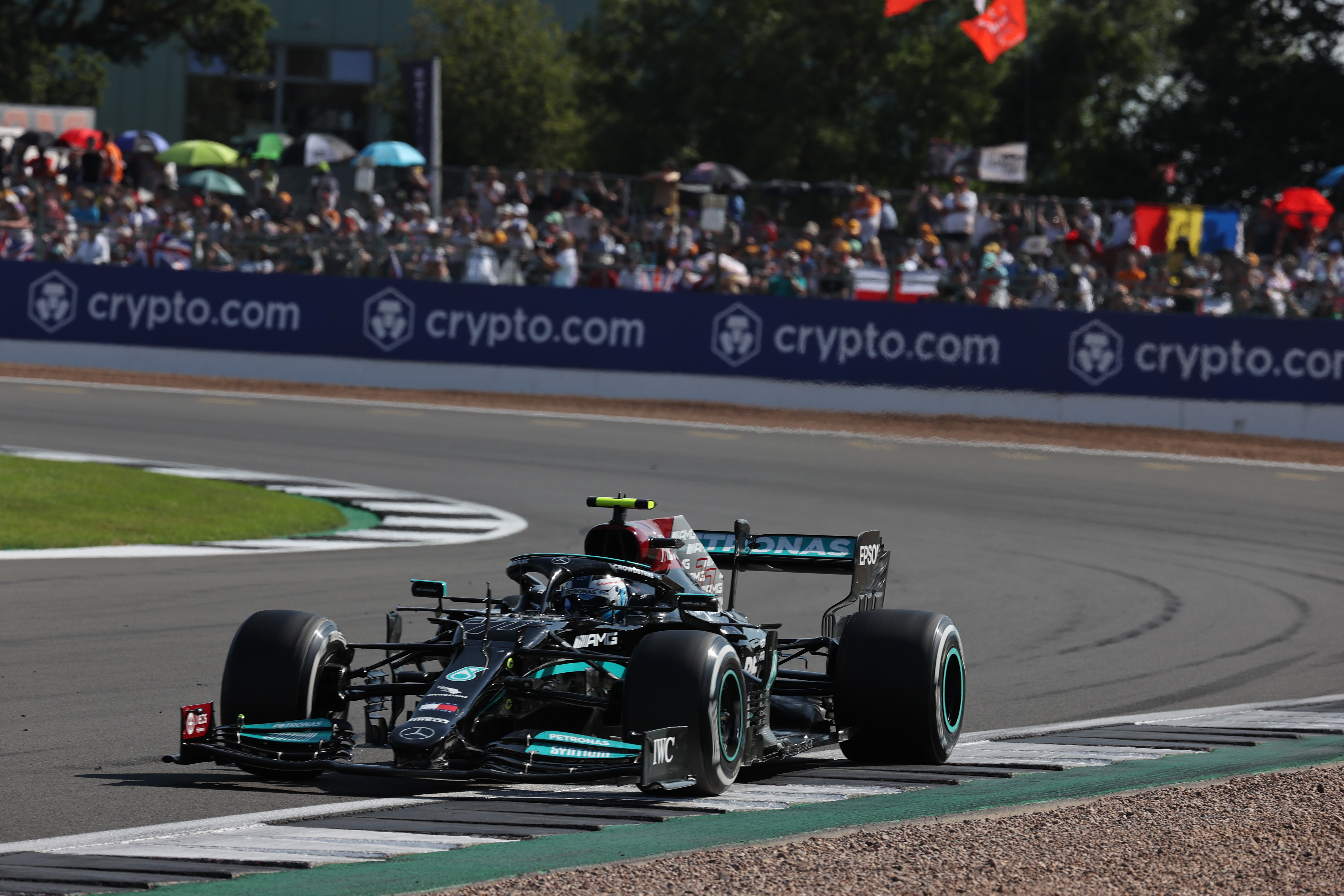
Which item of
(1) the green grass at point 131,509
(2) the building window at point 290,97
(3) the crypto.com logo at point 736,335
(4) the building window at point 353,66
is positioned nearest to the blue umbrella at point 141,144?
(3) the crypto.com logo at point 736,335

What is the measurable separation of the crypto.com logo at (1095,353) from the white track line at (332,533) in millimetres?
10318

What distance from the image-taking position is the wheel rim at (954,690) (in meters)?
7.62

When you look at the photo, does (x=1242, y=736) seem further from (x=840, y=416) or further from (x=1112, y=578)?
(x=840, y=416)

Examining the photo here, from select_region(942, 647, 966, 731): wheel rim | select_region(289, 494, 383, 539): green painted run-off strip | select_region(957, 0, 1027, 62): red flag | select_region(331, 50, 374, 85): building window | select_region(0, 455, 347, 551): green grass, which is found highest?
select_region(331, 50, 374, 85): building window

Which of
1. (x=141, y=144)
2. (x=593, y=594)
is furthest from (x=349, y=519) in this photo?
(x=141, y=144)

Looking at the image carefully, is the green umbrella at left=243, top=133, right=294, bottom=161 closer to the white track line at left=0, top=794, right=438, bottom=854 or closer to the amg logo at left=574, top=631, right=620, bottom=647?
the amg logo at left=574, top=631, right=620, bottom=647

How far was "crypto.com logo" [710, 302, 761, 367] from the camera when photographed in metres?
25.1

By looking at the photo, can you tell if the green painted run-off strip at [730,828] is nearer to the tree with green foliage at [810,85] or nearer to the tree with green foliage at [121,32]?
the tree with green foliage at [810,85]

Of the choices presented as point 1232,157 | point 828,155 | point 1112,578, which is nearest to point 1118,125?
point 1232,157

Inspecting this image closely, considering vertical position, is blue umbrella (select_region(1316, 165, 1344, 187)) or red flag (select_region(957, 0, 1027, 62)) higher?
red flag (select_region(957, 0, 1027, 62))

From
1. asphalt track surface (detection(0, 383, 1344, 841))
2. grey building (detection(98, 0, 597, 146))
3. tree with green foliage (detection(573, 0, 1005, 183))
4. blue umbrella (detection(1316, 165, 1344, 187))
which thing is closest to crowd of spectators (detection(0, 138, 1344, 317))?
asphalt track surface (detection(0, 383, 1344, 841))

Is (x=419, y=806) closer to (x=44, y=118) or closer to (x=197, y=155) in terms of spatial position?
(x=197, y=155)

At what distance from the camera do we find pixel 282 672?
6.82m

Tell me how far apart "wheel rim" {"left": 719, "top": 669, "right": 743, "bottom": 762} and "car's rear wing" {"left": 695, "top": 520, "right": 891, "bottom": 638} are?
1.43 meters
